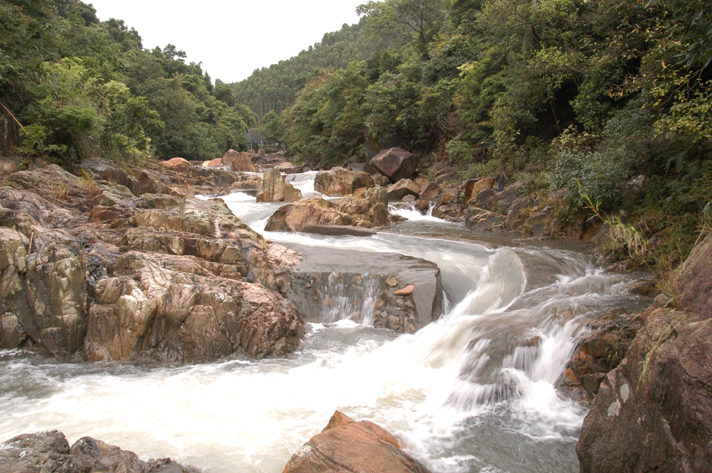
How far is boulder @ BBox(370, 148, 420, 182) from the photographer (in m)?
22.2

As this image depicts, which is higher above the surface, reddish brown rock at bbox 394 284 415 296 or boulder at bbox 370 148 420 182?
boulder at bbox 370 148 420 182

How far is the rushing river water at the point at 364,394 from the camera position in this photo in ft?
12.3

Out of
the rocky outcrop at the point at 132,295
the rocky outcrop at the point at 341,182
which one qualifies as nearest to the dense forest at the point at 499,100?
the rocky outcrop at the point at 341,182

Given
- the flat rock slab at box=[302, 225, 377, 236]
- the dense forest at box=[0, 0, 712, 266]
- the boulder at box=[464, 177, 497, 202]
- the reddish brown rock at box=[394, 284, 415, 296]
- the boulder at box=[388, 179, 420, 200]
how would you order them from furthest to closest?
the boulder at box=[388, 179, 420, 200]
the boulder at box=[464, 177, 497, 202]
the flat rock slab at box=[302, 225, 377, 236]
the dense forest at box=[0, 0, 712, 266]
the reddish brown rock at box=[394, 284, 415, 296]

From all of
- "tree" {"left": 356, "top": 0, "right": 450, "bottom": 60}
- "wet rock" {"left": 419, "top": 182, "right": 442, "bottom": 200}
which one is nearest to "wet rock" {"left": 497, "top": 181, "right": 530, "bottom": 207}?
"wet rock" {"left": 419, "top": 182, "right": 442, "bottom": 200}

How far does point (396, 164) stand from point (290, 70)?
8036 centimetres

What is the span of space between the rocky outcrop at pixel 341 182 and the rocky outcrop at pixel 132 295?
47.2 feet

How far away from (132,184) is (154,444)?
1155cm

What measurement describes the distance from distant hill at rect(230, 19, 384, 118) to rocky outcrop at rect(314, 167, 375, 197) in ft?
184

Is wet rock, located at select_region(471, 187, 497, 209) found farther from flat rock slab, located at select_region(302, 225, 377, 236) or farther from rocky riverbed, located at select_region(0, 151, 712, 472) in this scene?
rocky riverbed, located at select_region(0, 151, 712, 472)

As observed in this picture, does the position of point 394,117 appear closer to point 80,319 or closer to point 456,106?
point 456,106

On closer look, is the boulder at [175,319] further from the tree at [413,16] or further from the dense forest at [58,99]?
the tree at [413,16]

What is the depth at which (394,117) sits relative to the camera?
24.7m

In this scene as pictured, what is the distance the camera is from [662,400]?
266 cm
